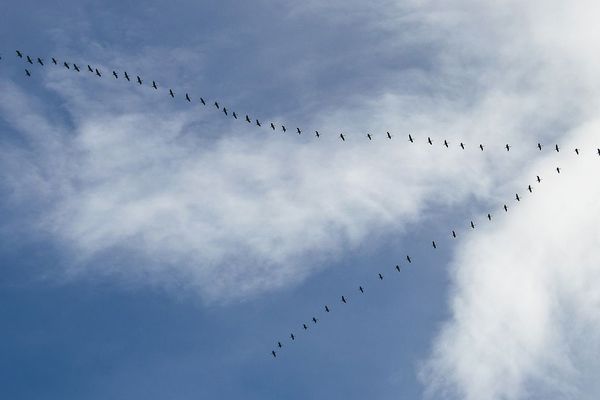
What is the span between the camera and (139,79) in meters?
127

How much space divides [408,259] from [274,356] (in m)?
34.4

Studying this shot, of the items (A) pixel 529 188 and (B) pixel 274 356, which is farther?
(B) pixel 274 356

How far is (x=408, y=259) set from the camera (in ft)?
435

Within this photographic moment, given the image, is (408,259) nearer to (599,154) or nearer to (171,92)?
(599,154)

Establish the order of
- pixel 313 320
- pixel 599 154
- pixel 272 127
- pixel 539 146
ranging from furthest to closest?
1. pixel 313 320
2. pixel 272 127
3. pixel 539 146
4. pixel 599 154

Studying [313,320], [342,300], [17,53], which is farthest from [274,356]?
[17,53]

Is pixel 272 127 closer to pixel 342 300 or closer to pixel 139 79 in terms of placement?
pixel 139 79

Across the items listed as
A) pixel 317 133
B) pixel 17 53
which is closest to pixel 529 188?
pixel 317 133

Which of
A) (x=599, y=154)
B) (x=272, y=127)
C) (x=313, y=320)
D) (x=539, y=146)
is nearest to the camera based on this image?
(x=599, y=154)

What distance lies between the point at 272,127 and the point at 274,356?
4671 centimetres

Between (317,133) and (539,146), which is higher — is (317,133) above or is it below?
above

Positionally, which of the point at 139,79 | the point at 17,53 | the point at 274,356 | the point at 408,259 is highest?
the point at 17,53

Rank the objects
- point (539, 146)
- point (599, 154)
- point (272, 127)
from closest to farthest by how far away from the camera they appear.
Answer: point (599, 154) → point (539, 146) → point (272, 127)

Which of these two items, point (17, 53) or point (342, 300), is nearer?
point (17, 53)
